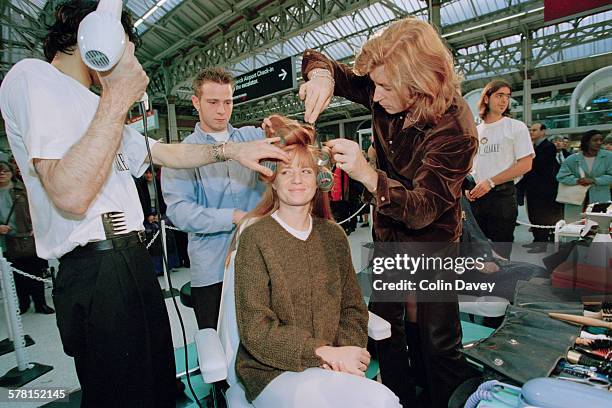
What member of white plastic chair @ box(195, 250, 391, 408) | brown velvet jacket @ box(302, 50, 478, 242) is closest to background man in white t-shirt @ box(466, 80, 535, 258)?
brown velvet jacket @ box(302, 50, 478, 242)

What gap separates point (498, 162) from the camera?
2936 millimetres

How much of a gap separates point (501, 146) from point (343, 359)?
8.30 feet

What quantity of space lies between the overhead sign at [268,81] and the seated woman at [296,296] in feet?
11.2

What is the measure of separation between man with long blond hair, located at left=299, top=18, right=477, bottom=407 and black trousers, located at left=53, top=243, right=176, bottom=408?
76cm

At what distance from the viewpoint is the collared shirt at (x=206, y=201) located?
1787 millimetres

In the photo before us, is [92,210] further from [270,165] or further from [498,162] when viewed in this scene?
[498,162]

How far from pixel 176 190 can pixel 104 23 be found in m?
1.06

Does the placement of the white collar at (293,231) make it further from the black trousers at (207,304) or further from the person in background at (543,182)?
the person in background at (543,182)

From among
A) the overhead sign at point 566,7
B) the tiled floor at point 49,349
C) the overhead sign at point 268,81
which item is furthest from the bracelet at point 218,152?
the overhead sign at point 268,81

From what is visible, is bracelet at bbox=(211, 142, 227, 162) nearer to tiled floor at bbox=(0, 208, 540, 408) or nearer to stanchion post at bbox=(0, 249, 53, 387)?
tiled floor at bbox=(0, 208, 540, 408)

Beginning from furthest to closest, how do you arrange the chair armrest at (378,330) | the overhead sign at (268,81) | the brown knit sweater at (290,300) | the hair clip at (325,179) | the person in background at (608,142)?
the overhead sign at (268,81), the person in background at (608,142), the chair armrest at (378,330), the hair clip at (325,179), the brown knit sweater at (290,300)

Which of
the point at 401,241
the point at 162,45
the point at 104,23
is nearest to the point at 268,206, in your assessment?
the point at 401,241

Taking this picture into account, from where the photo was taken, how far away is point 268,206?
4.91 ft

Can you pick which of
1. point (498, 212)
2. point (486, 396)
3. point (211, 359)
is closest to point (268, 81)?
point (498, 212)
